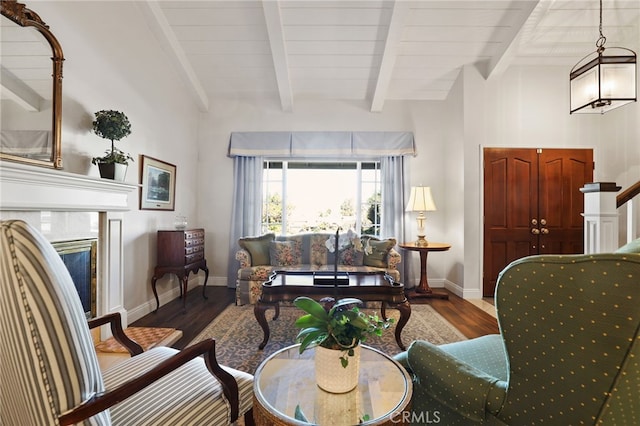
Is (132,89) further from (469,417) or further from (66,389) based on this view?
(469,417)

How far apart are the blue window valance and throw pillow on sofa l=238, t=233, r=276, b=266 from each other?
1398 mm

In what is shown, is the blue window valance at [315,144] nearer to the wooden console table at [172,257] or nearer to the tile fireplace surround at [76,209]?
the wooden console table at [172,257]

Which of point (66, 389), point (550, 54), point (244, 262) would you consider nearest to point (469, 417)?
point (66, 389)

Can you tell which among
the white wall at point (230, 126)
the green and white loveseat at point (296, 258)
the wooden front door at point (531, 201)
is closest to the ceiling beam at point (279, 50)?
the white wall at point (230, 126)

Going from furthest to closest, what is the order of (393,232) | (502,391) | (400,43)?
(393,232), (400,43), (502,391)

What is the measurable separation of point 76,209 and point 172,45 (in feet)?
8.06

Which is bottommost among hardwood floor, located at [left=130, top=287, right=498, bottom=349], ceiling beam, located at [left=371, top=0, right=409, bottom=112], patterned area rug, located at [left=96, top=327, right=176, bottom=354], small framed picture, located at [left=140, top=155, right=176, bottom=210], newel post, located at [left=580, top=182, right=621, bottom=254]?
hardwood floor, located at [left=130, top=287, right=498, bottom=349]

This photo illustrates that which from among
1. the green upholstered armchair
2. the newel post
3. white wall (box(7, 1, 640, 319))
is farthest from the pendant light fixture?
the green upholstered armchair

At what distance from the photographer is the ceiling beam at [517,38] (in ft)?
10.1

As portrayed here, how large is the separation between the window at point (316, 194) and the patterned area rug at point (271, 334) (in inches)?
66.2

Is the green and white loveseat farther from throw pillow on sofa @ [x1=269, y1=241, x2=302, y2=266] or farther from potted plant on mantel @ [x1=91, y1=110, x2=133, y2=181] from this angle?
potted plant on mantel @ [x1=91, y1=110, x2=133, y2=181]

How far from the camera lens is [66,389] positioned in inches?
31.0

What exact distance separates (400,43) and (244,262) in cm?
343

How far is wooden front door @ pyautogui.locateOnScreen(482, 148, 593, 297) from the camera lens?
13.1ft
